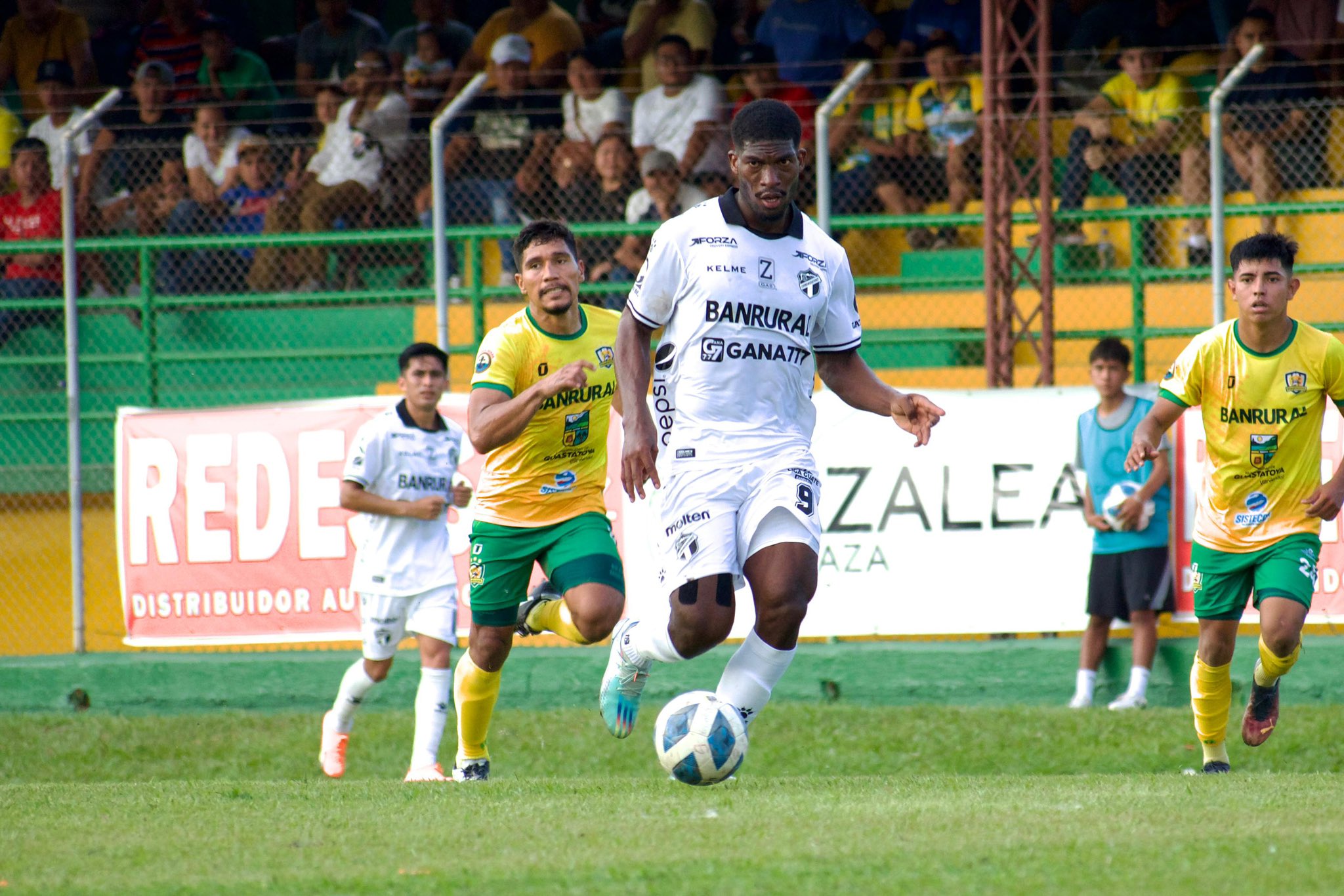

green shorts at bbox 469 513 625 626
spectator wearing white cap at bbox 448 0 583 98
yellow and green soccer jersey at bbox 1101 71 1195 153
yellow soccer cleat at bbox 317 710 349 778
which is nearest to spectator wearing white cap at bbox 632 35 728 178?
spectator wearing white cap at bbox 448 0 583 98

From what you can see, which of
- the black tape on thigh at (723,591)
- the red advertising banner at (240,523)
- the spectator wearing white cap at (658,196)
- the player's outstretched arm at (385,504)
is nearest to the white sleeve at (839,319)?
the black tape on thigh at (723,591)

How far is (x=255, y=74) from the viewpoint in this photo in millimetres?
16203

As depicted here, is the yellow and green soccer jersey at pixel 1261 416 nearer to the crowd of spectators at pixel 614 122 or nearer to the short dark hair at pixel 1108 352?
the short dark hair at pixel 1108 352

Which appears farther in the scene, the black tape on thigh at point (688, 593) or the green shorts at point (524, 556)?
the green shorts at point (524, 556)

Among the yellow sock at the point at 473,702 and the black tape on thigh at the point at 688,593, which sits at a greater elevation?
the black tape on thigh at the point at 688,593

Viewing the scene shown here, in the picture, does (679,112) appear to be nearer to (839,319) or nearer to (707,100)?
(707,100)

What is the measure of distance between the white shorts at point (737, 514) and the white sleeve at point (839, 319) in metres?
0.52

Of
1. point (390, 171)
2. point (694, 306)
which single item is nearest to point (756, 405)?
point (694, 306)

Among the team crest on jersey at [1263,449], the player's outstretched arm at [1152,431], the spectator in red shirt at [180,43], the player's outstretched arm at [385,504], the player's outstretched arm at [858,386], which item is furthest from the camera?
the spectator in red shirt at [180,43]

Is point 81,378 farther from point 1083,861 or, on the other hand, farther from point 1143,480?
point 1083,861

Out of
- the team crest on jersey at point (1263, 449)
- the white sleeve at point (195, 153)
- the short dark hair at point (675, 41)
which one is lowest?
the team crest on jersey at point (1263, 449)

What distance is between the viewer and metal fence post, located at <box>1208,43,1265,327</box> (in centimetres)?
1081

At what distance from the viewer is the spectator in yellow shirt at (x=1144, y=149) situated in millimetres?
12727

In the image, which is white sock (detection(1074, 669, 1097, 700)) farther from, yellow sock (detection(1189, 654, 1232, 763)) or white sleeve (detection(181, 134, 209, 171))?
white sleeve (detection(181, 134, 209, 171))
